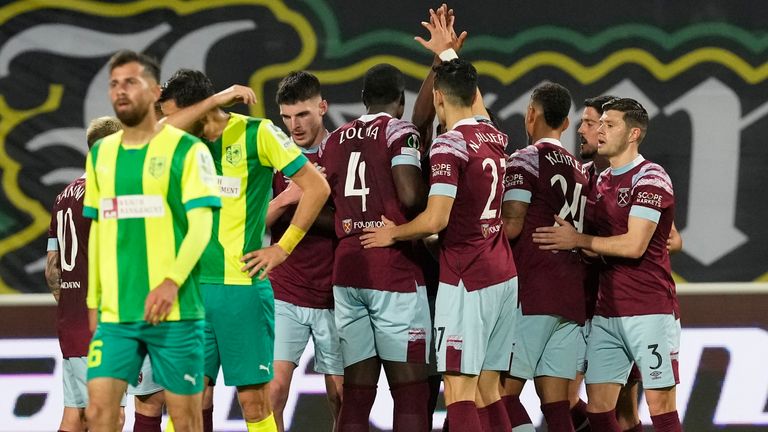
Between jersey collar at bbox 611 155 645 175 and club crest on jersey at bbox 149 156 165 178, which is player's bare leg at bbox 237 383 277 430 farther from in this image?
jersey collar at bbox 611 155 645 175

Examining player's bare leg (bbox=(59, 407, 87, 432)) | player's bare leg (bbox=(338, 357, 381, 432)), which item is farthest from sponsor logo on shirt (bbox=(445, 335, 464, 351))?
player's bare leg (bbox=(59, 407, 87, 432))

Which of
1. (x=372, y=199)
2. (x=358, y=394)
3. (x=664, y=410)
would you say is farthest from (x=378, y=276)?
(x=664, y=410)

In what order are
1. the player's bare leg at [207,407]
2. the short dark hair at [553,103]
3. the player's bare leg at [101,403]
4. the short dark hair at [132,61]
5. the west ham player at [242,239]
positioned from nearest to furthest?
the player's bare leg at [101,403] → the short dark hair at [132,61] → the west ham player at [242,239] → the player's bare leg at [207,407] → the short dark hair at [553,103]

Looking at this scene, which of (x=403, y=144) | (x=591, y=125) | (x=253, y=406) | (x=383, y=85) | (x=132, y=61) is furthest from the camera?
(x=591, y=125)

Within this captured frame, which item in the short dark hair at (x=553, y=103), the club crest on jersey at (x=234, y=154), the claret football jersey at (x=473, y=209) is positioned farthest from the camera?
the short dark hair at (x=553, y=103)

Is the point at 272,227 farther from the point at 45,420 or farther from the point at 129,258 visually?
the point at 45,420

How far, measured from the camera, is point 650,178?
6.04 meters

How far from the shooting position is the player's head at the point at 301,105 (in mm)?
6270

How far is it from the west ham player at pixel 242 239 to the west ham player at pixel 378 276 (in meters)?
0.64

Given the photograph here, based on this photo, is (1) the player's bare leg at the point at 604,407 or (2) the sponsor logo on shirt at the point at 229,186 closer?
(2) the sponsor logo on shirt at the point at 229,186

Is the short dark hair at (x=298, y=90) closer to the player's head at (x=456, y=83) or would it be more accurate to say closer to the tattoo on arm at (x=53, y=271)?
the player's head at (x=456, y=83)

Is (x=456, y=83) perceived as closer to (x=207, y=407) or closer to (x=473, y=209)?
(x=473, y=209)

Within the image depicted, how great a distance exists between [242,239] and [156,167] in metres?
0.83

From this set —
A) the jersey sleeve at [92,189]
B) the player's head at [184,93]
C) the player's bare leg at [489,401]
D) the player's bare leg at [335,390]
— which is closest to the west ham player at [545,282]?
the player's bare leg at [489,401]
